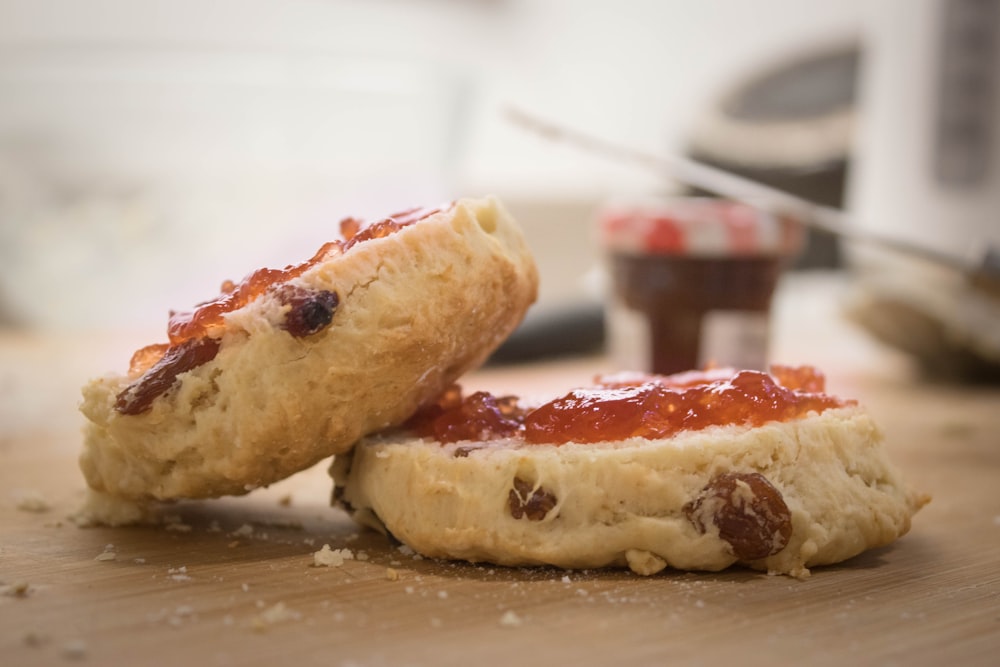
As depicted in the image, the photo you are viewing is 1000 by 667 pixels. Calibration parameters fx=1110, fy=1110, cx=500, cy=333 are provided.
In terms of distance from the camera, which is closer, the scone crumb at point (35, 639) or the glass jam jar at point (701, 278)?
the scone crumb at point (35, 639)

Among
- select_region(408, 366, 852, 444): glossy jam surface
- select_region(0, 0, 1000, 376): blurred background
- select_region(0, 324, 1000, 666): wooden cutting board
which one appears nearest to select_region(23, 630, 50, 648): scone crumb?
select_region(0, 324, 1000, 666): wooden cutting board

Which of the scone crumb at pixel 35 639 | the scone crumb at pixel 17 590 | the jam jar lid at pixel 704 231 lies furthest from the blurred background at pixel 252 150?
the scone crumb at pixel 35 639

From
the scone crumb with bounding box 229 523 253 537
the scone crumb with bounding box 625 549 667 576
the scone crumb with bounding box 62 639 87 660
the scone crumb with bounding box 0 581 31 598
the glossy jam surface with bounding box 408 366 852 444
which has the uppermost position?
the glossy jam surface with bounding box 408 366 852 444

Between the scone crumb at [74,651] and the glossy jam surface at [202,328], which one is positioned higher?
the glossy jam surface at [202,328]

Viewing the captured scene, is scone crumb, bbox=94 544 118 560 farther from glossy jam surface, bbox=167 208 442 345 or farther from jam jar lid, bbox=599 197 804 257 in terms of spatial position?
jam jar lid, bbox=599 197 804 257

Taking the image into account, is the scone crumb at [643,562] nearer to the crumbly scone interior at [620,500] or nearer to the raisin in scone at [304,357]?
the crumbly scone interior at [620,500]

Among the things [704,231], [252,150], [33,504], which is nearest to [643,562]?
[33,504]

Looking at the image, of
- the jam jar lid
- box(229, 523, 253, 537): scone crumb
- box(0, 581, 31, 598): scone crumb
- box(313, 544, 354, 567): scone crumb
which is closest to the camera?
box(0, 581, 31, 598): scone crumb
